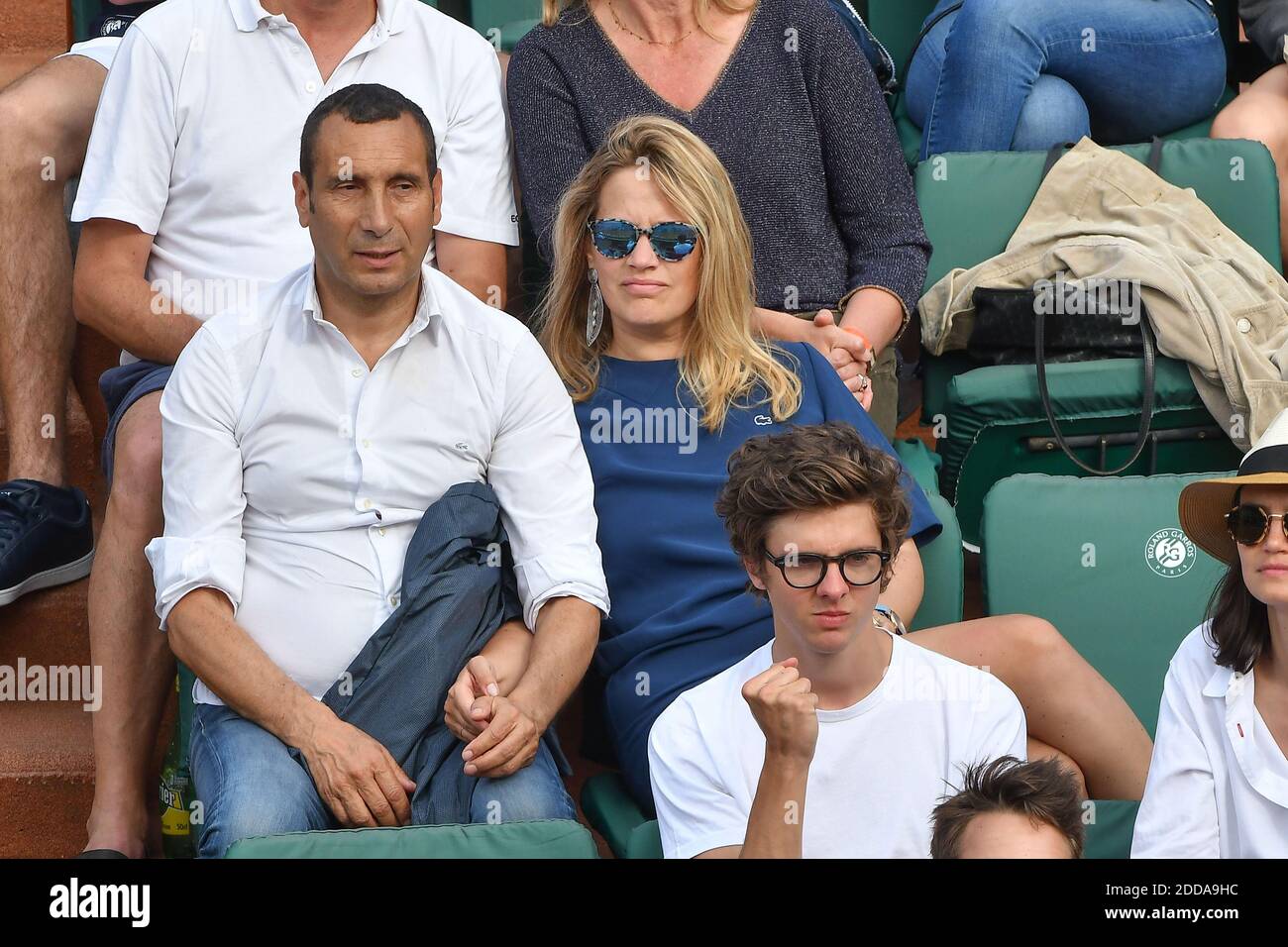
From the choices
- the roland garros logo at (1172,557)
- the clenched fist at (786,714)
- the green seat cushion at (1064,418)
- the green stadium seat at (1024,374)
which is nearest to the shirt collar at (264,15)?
the green stadium seat at (1024,374)

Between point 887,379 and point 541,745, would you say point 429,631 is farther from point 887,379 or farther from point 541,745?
point 887,379

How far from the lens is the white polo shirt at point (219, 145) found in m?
3.17

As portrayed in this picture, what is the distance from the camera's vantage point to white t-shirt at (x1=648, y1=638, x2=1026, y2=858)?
2264 mm

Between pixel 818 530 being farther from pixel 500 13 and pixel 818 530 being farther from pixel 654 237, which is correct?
pixel 500 13

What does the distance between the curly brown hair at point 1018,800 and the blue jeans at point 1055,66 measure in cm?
224

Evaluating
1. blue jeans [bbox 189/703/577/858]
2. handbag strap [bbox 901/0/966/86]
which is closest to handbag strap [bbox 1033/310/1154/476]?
handbag strap [bbox 901/0/966/86]

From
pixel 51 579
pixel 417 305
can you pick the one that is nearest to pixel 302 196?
pixel 417 305

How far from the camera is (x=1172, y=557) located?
2979mm

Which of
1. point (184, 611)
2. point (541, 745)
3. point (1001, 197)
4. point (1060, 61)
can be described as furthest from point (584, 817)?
point (1060, 61)

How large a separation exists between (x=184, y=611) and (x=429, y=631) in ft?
1.21

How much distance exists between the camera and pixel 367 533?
9.06 ft

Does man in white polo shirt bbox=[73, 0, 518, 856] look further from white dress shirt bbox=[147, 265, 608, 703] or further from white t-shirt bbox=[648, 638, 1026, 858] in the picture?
white t-shirt bbox=[648, 638, 1026, 858]

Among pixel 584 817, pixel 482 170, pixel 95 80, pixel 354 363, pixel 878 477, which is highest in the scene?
pixel 95 80

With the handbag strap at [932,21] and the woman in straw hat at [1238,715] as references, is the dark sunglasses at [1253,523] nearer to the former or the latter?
the woman in straw hat at [1238,715]
